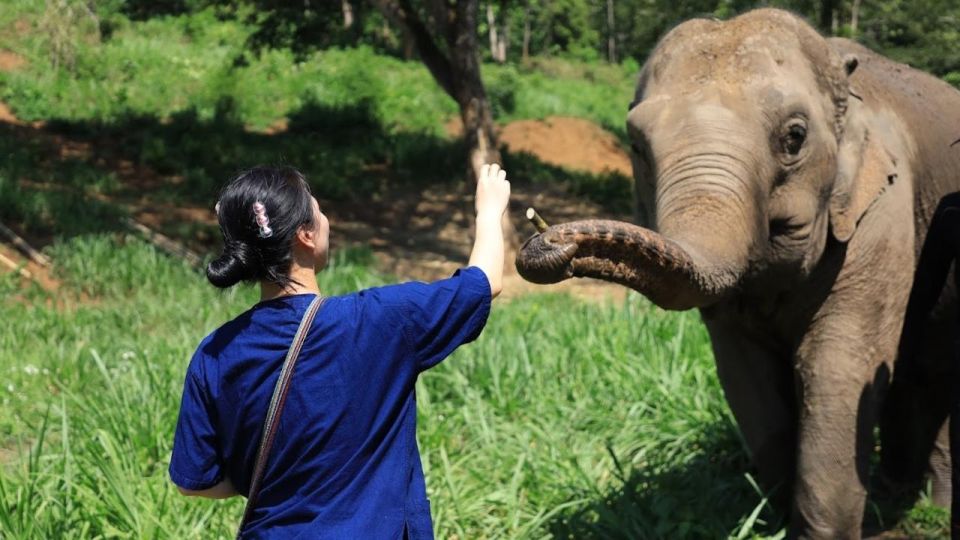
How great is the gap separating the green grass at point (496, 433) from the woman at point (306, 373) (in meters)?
2.05

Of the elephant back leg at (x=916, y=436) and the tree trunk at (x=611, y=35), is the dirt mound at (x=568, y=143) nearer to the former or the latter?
the elephant back leg at (x=916, y=436)

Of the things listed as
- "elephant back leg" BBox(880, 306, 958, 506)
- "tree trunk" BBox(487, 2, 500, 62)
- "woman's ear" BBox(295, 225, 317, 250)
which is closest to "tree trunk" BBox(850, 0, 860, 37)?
"tree trunk" BBox(487, 2, 500, 62)

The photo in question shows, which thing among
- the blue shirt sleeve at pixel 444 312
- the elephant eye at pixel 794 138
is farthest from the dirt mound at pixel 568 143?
the blue shirt sleeve at pixel 444 312

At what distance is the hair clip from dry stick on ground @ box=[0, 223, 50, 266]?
889cm

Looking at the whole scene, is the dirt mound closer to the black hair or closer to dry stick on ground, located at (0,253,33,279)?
dry stick on ground, located at (0,253,33,279)

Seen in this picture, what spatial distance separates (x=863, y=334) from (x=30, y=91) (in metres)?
19.2

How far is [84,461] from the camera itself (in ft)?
15.8

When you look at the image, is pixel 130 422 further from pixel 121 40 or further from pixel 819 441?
pixel 121 40

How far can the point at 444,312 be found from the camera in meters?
Answer: 2.36

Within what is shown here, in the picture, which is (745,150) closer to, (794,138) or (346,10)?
(794,138)

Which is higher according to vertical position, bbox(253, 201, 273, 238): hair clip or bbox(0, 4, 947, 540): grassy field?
bbox(253, 201, 273, 238): hair clip

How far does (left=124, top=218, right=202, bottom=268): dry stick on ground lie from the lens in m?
11.7

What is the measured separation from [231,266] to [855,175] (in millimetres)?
2489

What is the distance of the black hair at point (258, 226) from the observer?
2271mm
